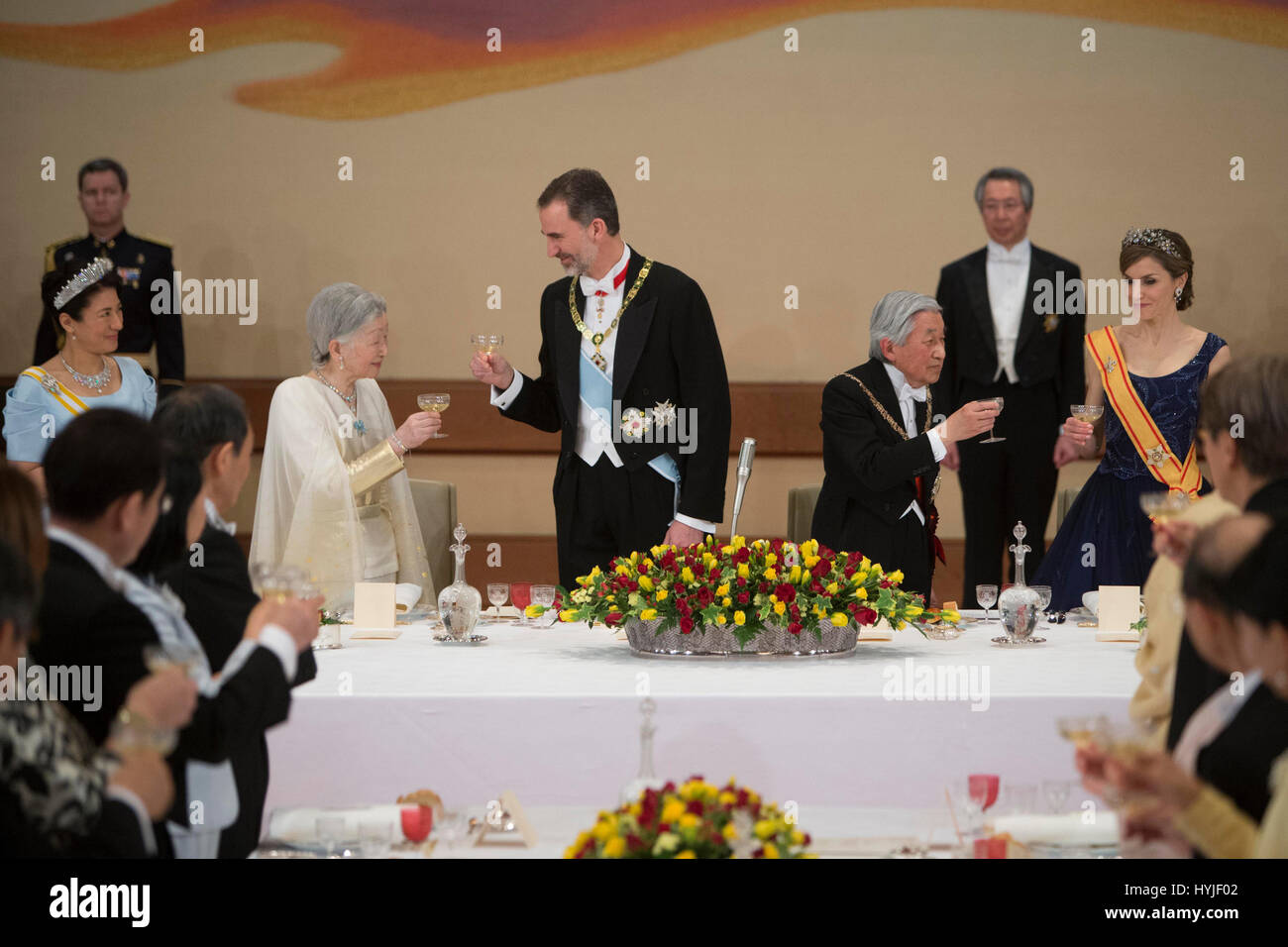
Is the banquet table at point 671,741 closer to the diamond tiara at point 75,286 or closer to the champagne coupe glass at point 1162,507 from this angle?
the champagne coupe glass at point 1162,507

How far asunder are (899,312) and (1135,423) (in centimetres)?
73

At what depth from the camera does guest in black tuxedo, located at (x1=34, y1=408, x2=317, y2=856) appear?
1641mm

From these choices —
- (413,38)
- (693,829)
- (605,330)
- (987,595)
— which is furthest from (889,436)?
(413,38)

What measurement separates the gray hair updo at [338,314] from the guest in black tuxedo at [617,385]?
33cm

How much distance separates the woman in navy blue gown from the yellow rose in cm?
240

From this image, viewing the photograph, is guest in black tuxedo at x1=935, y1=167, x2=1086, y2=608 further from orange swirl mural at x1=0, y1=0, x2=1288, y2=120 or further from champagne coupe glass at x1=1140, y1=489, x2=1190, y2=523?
champagne coupe glass at x1=1140, y1=489, x2=1190, y2=523

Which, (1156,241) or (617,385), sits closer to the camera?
(617,385)

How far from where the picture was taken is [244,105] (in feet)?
19.7

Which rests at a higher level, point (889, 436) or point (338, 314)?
point (338, 314)

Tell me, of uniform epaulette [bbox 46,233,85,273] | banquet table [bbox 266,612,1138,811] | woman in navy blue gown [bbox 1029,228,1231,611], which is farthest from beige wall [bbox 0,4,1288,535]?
banquet table [bbox 266,612,1138,811]

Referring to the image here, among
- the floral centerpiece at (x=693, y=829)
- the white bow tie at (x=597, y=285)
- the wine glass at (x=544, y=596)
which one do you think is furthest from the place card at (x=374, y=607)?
the floral centerpiece at (x=693, y=829)

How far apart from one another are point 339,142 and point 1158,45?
3.28m

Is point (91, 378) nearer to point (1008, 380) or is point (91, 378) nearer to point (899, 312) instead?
point (899, 312)

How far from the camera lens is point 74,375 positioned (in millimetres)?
4316
